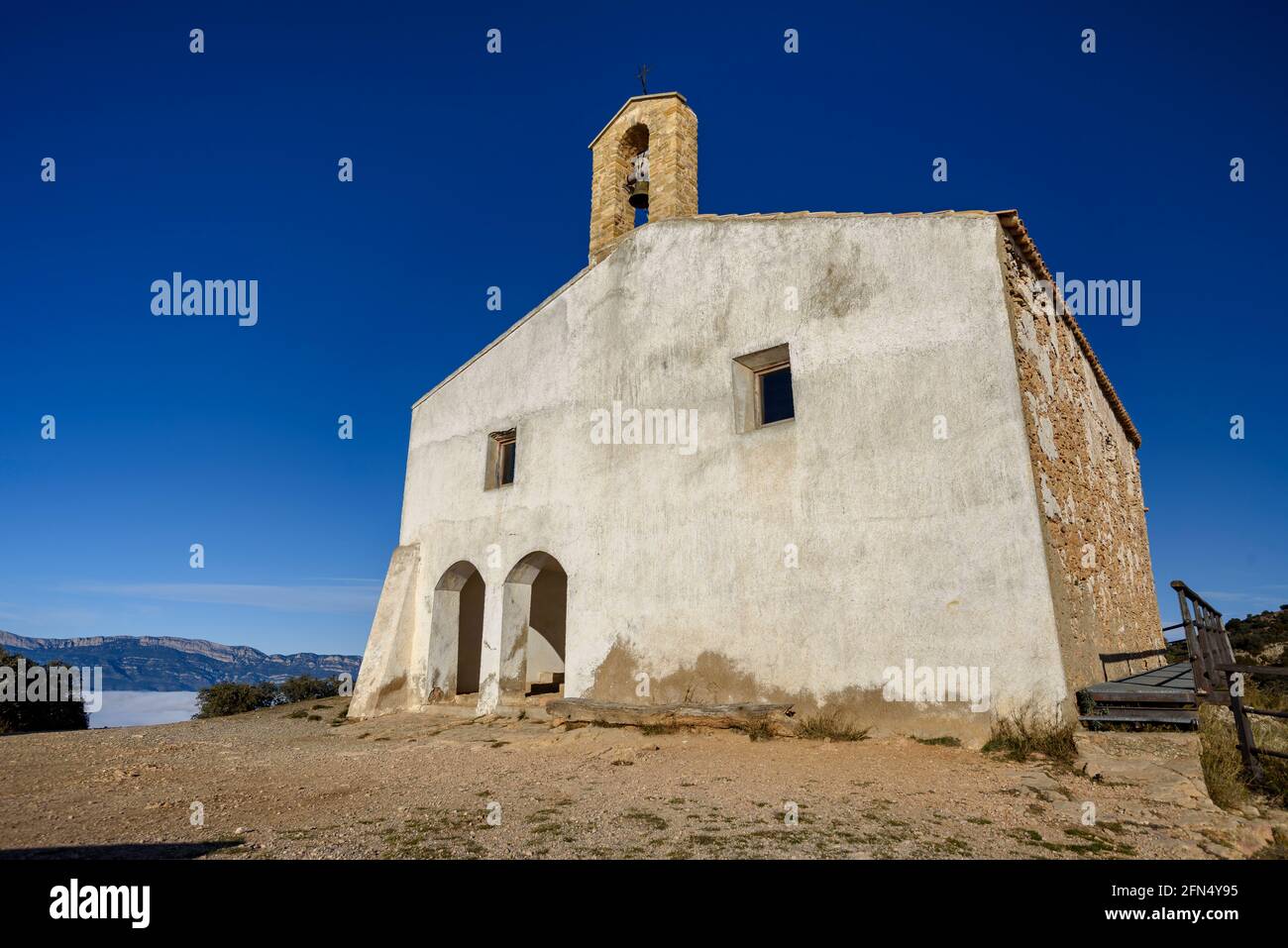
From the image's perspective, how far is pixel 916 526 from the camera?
7.49 m

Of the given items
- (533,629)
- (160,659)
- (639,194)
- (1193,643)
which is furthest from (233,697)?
(160,659)

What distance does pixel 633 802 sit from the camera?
5.27m

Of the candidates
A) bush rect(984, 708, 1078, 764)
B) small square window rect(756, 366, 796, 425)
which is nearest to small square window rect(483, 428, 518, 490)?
small square window rect(756, 366, 796, 425)

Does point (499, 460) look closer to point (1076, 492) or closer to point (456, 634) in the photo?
point (456, 634)

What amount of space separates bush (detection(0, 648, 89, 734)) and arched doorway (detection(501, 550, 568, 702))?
9.50m

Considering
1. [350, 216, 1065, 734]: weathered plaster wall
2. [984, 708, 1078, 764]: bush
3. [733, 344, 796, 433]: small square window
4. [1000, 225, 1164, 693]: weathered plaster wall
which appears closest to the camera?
[984, 708, 1078, 764]: bush

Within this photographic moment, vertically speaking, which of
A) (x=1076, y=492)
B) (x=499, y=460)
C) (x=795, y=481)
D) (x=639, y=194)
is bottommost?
(x=1076, y=492)

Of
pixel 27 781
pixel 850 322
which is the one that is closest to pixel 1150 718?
pixel 850 322

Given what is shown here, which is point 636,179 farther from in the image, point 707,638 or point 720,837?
point 720,837

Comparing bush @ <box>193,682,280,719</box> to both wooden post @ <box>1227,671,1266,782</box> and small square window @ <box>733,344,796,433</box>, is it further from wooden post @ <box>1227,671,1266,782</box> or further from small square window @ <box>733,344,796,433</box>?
wooden post @ <box>1227,671,1266,782</box>

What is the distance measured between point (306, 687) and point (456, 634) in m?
6.77

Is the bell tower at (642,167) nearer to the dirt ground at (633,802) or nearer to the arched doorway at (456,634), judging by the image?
the arched doorway at (456,634)

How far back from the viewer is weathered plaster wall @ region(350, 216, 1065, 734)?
714cm
